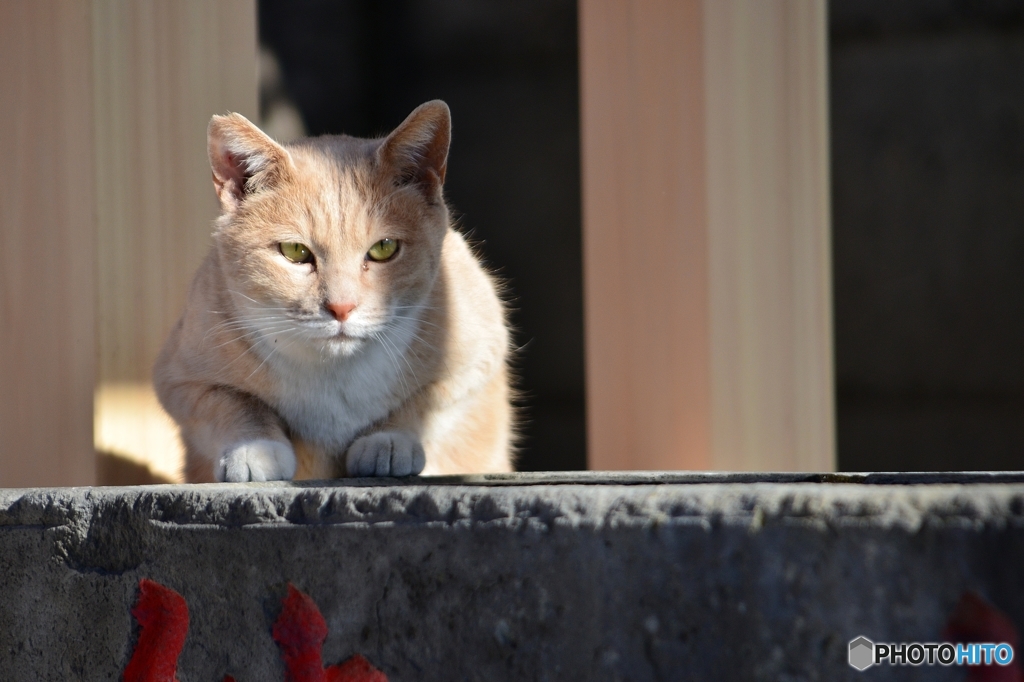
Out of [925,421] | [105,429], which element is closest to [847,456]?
[925,421]

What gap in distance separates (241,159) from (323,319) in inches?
17.4

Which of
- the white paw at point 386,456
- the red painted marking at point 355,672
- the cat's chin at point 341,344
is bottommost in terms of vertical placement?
the red painted marking at point 355,672

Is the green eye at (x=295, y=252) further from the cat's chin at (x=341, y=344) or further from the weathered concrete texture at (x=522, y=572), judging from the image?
the weathered concrete texture at (x=522, y=572)

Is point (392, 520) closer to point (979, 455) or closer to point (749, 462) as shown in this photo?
point (749, 462)

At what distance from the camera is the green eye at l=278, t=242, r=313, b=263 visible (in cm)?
186

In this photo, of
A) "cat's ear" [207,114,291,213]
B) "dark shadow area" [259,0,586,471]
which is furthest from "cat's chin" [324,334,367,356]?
"dark shadow area" [259,0,586,471]

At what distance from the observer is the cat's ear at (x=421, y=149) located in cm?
194

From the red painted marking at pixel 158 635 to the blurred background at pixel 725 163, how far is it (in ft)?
4.08

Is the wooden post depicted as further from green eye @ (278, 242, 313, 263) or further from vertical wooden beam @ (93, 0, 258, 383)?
green eye @ (278, 242, 313, 263)

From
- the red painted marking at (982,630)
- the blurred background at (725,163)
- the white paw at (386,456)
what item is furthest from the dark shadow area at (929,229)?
the red painted marking at (982,630)

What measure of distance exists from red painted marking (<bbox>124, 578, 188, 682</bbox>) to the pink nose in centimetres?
69

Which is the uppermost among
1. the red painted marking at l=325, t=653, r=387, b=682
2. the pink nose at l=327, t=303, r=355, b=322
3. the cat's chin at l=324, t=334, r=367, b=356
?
the pink nose at l=327, t=303, r=355, b=322

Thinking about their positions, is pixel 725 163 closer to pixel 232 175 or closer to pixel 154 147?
pixel 232 175

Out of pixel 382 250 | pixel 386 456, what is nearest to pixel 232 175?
pixel 382 250
